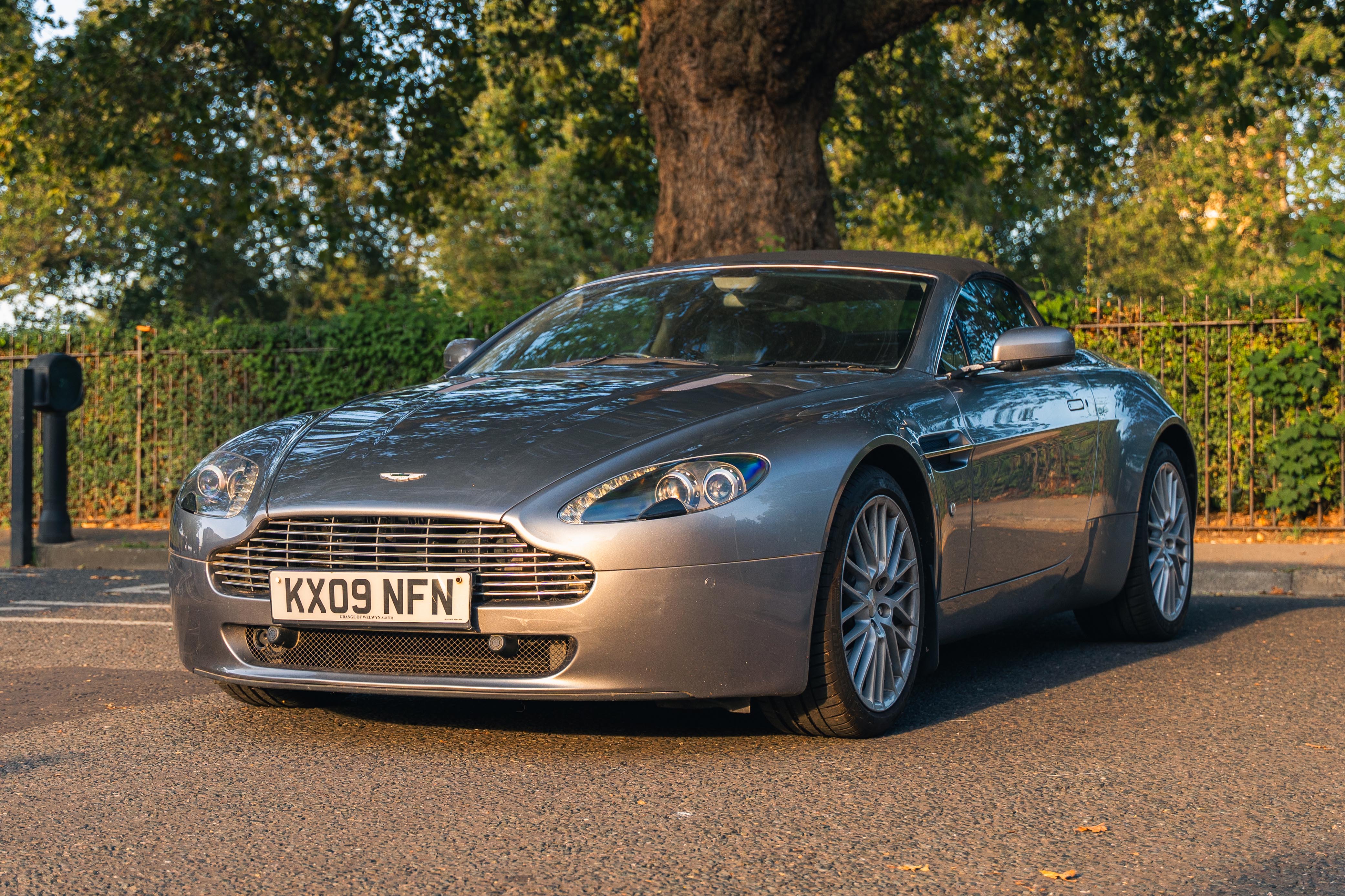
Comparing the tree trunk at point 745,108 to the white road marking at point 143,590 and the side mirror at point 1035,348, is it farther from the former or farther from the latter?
the side mirror at point 1035,348

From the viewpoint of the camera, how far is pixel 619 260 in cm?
3812

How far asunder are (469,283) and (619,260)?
4.88m

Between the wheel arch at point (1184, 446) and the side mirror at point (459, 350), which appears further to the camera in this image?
the wheel arch at point (1184, 446)

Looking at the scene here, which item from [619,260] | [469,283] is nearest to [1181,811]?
[619,260]

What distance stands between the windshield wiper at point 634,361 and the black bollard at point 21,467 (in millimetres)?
6472

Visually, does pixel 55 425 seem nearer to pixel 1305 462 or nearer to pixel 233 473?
pixel 233 473

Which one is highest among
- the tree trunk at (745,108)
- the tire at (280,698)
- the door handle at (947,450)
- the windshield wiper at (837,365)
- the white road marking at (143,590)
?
the tree trunk at (745,108)

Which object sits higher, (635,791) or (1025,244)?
(1025,244)

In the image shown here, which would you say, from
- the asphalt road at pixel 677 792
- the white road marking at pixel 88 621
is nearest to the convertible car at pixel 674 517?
the asphalt road at pixel 677 792

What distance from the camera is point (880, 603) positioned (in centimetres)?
445

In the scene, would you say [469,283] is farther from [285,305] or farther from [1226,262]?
[1226,262]

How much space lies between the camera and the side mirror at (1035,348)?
5.24m

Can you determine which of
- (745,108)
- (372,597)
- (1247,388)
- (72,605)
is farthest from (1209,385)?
(372,597)

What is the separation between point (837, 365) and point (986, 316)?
3.24ft
